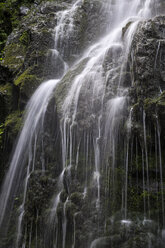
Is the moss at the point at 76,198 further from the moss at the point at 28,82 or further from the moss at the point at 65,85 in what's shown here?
the moss at the point at 28,82

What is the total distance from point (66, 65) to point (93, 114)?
525cm

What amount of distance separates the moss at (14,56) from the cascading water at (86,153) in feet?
12.0

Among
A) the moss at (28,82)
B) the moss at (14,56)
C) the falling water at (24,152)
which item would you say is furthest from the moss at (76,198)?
the moss at (14,56)

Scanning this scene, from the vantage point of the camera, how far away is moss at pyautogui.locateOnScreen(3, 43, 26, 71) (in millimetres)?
11302

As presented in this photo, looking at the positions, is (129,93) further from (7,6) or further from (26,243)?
(7,6)

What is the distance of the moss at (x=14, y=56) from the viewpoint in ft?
37.1

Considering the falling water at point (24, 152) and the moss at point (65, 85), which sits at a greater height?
the moss at point (65, 85)

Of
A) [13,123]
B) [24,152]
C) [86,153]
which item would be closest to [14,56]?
[13,123]

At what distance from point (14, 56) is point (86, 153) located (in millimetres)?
8427

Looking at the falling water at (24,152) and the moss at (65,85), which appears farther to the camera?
the moss at (65,85)

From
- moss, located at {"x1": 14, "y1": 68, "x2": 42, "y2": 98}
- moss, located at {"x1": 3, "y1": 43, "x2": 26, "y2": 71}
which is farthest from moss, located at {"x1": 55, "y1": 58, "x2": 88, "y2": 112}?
moss, located at {"x1": 3, "y1": 43, "x2": 26, "y2": 71}

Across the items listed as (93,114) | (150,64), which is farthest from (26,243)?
(150,64)

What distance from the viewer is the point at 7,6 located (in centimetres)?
1709

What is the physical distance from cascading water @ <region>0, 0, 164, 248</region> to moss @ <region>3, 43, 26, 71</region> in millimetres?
3667
